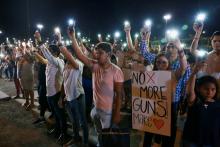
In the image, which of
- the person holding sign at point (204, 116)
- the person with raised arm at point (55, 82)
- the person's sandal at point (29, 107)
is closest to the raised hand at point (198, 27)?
the person holding sign at point (204, 116)

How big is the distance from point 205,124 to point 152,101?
0.95 meters

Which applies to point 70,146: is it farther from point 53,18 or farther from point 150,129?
point 53,18

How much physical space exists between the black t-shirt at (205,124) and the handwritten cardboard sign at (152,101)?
51cm

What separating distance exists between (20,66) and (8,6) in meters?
54.0

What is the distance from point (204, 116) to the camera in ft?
13.4

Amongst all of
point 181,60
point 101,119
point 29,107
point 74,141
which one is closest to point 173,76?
point 181,60

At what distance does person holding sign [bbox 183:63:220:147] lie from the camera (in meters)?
4.04

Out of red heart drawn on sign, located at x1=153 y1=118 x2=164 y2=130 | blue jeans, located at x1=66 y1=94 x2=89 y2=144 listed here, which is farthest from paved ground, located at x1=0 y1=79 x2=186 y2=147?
red heart drawn on sign, located at x1=153 y1=118 x2=164 y2=130

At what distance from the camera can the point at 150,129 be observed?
15.9 feet

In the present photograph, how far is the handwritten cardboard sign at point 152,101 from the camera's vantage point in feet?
15.2

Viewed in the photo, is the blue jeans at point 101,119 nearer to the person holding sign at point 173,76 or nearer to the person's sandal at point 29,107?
the person holding sign at point 173,76

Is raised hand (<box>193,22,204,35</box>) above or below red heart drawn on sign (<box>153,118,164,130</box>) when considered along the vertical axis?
above

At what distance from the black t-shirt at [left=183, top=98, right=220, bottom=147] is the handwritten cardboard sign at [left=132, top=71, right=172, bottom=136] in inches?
19.9

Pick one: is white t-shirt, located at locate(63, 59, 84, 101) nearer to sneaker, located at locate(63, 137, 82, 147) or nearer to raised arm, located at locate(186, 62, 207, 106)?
sneaker, located at locate(63, 137, 82, 147)
